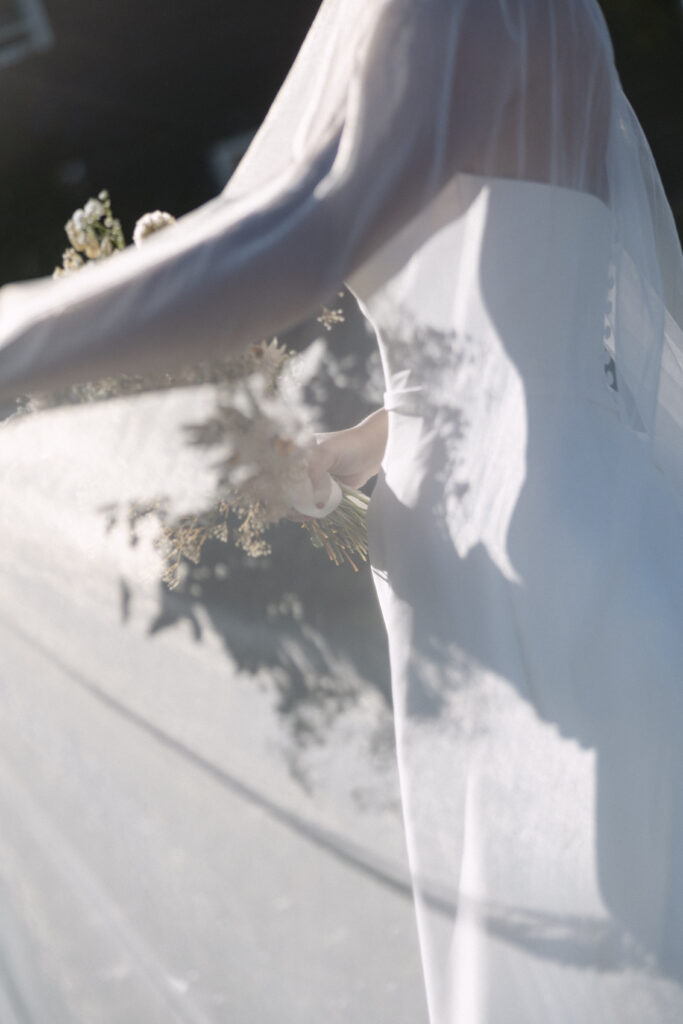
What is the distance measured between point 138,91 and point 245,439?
7334 millimetres

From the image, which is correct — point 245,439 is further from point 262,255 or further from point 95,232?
point 95,232

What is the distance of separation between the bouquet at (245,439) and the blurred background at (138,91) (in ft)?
21.0

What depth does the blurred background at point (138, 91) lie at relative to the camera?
725 centimetres

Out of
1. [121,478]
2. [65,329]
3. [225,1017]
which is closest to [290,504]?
[121,478]

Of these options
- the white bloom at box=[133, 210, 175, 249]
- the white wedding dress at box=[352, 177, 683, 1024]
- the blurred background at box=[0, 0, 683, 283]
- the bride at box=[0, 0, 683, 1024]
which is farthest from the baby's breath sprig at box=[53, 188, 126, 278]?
the blurred background at box=[0, 0, 683, 283]

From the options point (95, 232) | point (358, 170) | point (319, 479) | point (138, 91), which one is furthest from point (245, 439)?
point (138, 91)

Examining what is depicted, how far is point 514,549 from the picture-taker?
1.12m

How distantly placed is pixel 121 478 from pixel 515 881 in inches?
26.0

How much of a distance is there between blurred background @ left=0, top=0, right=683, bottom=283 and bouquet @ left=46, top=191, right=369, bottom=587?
21.0 feet

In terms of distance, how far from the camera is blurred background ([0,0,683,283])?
23.8 feet

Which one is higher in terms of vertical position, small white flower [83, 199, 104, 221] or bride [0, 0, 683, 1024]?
small white flower [83, 199, 104, 221]

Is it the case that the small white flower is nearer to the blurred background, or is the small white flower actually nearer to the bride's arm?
the bride's arm

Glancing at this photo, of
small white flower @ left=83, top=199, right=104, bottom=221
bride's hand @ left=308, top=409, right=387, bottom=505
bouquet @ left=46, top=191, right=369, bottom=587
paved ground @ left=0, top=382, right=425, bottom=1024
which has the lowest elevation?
paved ground @ left=0, top=382, right=425, bottom=1024

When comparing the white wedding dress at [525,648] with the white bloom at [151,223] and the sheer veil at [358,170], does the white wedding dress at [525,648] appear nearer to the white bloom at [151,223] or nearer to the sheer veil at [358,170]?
the sheer veil at [358,170]
